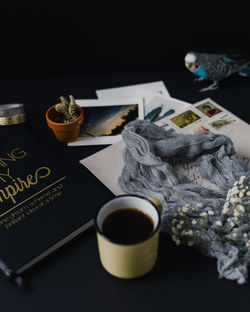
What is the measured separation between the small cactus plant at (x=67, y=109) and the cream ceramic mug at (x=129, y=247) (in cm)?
35

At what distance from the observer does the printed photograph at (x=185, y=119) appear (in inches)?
39.5

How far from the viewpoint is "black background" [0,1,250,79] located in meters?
1.13

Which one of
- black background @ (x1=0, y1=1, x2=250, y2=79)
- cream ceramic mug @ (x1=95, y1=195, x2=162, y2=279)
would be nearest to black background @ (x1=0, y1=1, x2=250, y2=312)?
black background @ (x1=0, y1=1, x2=250, y2=79)

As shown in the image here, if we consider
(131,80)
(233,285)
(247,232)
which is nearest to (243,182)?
(247,232)

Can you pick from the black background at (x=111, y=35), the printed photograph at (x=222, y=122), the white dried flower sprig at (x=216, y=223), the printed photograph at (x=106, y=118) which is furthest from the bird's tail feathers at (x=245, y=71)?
the white dried flower sprig at (x=216, y=223)

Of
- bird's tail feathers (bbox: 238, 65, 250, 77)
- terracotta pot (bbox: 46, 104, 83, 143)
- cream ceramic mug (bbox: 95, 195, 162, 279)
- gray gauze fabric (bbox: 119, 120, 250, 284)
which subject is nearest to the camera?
cream ceramic mug (bbox: 95, 195, 162, 279)

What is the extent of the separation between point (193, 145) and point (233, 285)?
33cm

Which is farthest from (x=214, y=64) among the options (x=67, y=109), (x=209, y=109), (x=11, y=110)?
(x=11, y=110)

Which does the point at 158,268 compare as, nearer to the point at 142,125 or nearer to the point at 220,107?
the point at 142,125

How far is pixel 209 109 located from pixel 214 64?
0.14 meters

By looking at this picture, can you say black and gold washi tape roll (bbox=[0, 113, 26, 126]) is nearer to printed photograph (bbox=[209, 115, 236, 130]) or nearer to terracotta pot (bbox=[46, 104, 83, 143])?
terracotta pot (bbox=[46, 104, 83, 143])

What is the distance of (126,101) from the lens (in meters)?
1.10

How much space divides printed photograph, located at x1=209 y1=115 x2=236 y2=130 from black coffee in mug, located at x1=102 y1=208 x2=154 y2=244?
0.43 m

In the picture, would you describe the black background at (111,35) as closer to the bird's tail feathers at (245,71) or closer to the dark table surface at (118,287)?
the bird's tail feathers at (245,71)
